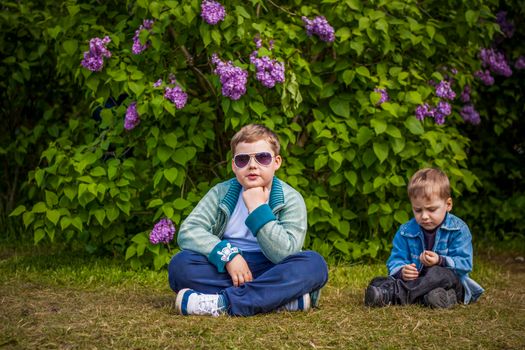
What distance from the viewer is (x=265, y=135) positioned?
4180 millimetres

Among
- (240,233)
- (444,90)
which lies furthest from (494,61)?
(240,233)

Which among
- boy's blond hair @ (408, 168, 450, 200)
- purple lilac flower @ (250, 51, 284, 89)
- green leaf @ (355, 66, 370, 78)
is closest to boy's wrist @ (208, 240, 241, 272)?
boy's blond hair @ (408, 168, 450, 200)

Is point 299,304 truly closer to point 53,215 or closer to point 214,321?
point 214,321

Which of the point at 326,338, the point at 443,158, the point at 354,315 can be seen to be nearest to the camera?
the point at 326,338

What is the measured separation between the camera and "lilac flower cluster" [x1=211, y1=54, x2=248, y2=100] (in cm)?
503

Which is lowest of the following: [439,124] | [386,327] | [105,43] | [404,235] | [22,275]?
[22,275]

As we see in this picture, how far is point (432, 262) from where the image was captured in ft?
14.0

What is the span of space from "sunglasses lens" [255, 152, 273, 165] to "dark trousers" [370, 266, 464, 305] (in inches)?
34.9

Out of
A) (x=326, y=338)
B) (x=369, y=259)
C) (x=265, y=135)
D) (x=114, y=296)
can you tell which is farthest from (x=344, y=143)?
(x=326, y=338)

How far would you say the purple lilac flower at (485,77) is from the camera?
6879mm

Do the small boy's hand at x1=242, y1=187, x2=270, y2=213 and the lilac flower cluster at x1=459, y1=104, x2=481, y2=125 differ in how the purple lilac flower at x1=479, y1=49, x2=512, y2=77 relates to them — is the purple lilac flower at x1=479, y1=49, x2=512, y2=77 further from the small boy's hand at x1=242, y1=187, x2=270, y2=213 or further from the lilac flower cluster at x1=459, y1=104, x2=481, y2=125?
the small boy's hand at x1=242, y1=187, x2=270, y2=213

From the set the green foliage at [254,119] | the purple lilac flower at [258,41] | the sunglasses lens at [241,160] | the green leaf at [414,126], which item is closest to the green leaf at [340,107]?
the green foliage at [254,119]

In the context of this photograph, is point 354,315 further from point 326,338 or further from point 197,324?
point 197,324

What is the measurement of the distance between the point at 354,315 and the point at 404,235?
2.01 ft
